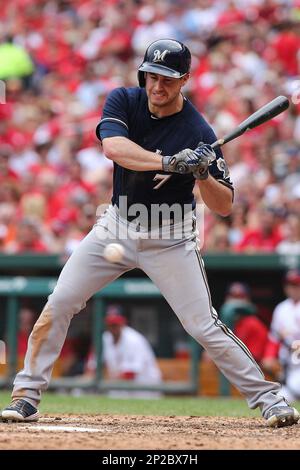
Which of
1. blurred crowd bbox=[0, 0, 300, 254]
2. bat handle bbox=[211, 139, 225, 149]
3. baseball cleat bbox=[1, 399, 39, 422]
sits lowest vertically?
baseball cleat bbox=[1, 399, 39, 422]

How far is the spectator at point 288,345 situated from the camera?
845 centimetres

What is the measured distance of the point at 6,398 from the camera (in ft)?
24.2

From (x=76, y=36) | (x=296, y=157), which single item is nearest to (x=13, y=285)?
(x=296, y=157)

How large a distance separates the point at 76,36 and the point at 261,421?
9.48m

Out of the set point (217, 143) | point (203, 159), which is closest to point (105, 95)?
point (217, 143)

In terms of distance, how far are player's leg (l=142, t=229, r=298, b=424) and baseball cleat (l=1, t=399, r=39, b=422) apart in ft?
2.94

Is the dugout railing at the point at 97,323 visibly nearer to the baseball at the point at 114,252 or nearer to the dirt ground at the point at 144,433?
the dirt ground at the point at 144,433

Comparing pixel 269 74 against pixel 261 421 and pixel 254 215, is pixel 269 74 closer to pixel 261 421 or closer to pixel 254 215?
pixel 254 215

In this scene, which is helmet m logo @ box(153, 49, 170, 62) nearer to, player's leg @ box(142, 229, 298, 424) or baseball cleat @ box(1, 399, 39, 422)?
player's leg @ box(142, 229, 298, 424)

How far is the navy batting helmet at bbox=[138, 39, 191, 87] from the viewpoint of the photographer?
4.89 m

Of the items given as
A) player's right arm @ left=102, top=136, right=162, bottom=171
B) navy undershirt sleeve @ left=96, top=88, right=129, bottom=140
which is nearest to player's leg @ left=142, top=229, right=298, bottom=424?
player's right arm @ left=102, top=136, right=162, bottom=171

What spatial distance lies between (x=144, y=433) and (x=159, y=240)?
3.15 ft

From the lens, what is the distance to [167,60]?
193 inches

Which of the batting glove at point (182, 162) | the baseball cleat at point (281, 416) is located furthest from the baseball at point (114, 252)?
the baseball cleat at point (281, 416)
